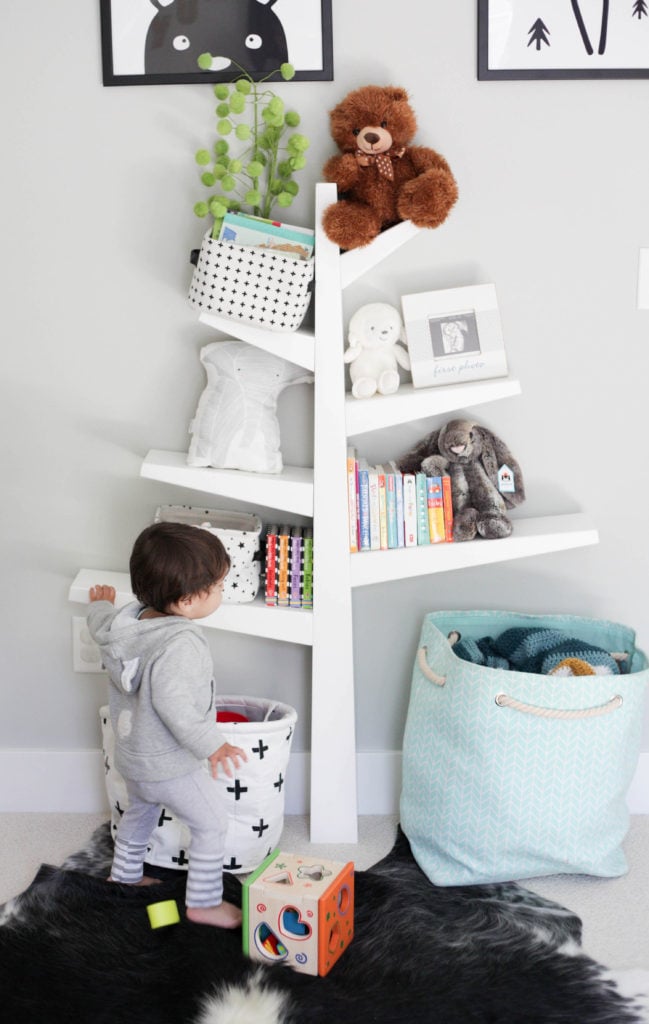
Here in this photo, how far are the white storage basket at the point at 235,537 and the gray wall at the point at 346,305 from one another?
4cm

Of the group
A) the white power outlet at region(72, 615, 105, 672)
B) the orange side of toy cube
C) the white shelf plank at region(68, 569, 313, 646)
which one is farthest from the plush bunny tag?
the white power outlet at region(72, 615, 105, 672)

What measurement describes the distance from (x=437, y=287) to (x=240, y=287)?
41cm

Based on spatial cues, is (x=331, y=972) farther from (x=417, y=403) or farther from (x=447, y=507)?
(x=417, y=403)

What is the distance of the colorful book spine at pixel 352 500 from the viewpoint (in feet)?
6.63

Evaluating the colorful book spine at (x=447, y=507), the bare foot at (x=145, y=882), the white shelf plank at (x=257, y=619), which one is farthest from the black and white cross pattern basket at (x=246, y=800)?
the colorful book spine at (x=447, y=507)

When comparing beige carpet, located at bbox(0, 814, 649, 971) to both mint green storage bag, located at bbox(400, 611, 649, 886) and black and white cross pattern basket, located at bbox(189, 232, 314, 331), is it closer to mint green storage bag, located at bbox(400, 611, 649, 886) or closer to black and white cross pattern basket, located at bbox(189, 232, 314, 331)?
mint green storage bag, located at bbox(400, 611, 649, 886)

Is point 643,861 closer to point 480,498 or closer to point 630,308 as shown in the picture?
point 480,498

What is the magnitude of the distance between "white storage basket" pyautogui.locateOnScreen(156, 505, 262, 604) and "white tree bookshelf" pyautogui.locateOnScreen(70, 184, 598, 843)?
0.03 meters

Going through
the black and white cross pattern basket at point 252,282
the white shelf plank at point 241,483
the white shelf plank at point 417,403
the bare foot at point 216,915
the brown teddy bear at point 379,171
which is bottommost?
the bare foot at point 216,915

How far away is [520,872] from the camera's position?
194 cm

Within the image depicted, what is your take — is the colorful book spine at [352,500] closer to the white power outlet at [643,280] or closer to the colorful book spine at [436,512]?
the colorful book spine at [436,512]

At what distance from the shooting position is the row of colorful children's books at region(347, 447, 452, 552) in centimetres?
203

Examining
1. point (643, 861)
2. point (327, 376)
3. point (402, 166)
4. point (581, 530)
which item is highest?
point (402, 166)

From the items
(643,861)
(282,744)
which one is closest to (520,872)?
(643,861)
